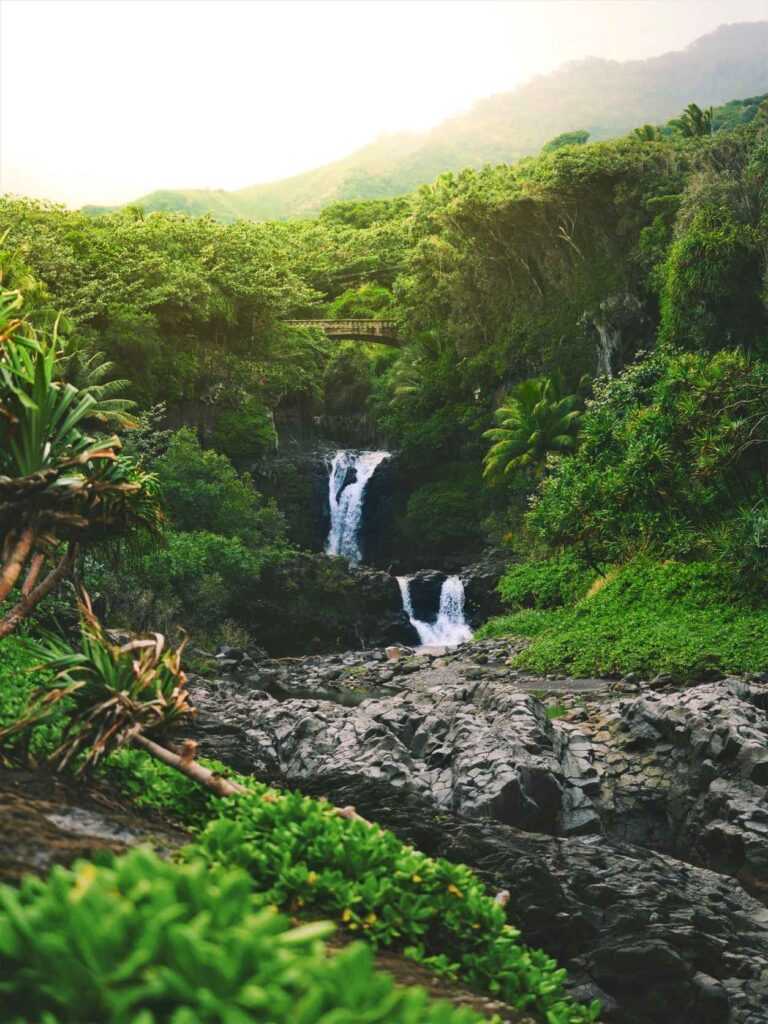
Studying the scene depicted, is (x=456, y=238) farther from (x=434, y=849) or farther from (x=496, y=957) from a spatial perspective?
(x=496, y=957)

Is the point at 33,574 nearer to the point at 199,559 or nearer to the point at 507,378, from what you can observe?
the point at 199,559

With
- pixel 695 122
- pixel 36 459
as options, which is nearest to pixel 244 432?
pixel 695 122

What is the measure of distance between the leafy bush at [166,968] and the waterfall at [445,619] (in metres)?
30.2

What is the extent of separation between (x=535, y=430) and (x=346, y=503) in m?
9.67

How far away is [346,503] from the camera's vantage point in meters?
40.2

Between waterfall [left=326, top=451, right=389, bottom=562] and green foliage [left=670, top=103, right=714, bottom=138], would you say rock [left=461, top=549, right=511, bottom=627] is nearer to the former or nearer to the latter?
waterfall [left=326, top=451, right=389, bottom=562]

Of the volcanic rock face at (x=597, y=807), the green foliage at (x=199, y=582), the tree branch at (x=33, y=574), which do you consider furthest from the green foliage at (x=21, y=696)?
the green foliage at (x=199, y=582)

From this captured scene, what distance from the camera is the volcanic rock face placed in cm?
776

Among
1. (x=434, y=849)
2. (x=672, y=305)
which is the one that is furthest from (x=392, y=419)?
(x=434, y=849)

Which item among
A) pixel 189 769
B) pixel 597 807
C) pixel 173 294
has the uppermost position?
pixel 173 294

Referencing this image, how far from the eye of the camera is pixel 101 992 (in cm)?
252

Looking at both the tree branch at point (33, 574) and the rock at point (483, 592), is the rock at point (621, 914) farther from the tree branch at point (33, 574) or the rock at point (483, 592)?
the rock at point (483, 592)

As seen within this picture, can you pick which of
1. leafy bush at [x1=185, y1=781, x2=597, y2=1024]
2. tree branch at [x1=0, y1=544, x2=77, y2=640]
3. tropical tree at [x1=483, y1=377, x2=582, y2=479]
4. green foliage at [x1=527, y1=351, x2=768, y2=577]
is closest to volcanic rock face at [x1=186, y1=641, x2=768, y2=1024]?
leafy bush at [x1=185, y1=781, x2=597, y2=1024]

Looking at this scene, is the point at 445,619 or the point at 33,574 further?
the point at 445,619
